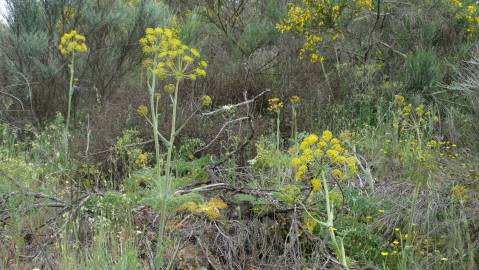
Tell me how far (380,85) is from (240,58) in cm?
213

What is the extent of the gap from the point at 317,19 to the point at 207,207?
4.97 m

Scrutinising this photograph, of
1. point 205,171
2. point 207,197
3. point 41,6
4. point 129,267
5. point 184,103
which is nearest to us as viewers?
point 129,267

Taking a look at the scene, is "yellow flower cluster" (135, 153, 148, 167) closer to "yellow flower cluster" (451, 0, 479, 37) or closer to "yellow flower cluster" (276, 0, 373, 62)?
"yellow flower cluster" (276, 0, 373, 62)

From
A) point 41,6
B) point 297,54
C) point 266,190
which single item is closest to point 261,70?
point 297,54

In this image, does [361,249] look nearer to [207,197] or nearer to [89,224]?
[207,197]

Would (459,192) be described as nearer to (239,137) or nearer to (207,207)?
(207,207)

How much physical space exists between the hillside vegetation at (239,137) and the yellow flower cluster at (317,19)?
0.09 ft

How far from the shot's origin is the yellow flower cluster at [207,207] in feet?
10.7

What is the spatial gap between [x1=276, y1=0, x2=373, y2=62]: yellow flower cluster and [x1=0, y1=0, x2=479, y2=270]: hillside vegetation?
0.09ft

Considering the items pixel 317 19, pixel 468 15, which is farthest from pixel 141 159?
pixel 468 15

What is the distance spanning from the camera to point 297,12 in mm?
7805

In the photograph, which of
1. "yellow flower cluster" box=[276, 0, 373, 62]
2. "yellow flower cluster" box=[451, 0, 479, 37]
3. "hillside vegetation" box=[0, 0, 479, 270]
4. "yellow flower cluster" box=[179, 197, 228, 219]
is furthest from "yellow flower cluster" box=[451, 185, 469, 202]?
"yellow flower cluster" box=[451, 0, 479, 37]

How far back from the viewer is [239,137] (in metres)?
5.30

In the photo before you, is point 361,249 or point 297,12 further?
point 297,12
